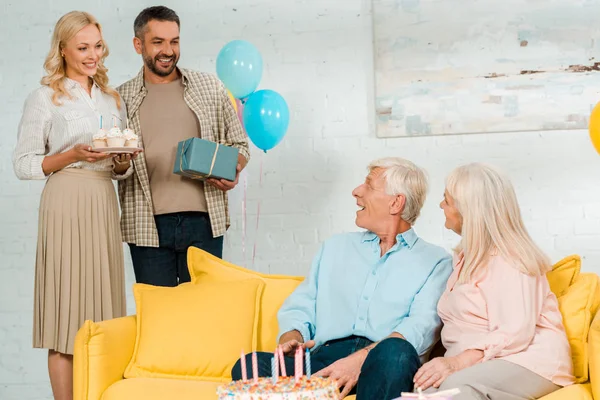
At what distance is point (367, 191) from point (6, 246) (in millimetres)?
2409

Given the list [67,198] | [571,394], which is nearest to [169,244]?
[67,198]

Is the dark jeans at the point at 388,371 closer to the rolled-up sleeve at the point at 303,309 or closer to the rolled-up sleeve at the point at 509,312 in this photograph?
the rolled-up sleeve at the point at 509,312

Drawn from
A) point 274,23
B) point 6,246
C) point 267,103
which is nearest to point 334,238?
point 267,103

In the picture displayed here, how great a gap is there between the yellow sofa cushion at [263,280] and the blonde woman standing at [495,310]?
0.65m

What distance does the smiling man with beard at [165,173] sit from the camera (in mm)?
3184

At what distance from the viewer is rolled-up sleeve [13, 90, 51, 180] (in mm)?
2969

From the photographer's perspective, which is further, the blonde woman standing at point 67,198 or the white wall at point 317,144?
the white wall at point 317,144

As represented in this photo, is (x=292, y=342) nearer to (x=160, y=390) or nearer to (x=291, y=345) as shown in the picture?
(x=291, y=345)

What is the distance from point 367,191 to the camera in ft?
8.77

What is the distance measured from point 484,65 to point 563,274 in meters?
1.58

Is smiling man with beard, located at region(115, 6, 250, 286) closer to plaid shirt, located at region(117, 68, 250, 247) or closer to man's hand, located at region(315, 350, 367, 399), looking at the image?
plaid shirt, located at region(117, 68, 250, 247)

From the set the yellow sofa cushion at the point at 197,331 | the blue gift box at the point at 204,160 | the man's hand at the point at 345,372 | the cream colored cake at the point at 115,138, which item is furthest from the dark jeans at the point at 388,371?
the cream colored cake at the point at 115,138

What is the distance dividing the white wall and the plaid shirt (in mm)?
726

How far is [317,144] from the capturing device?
4020mm
